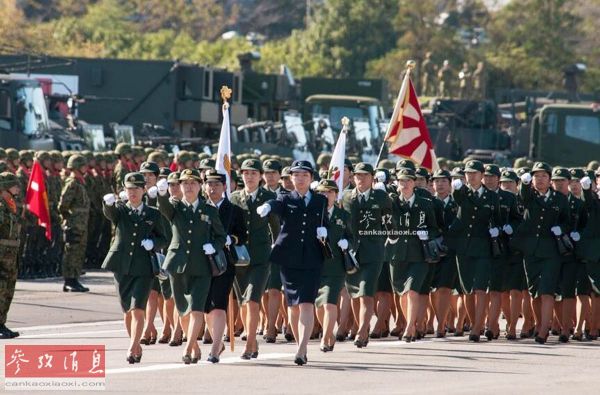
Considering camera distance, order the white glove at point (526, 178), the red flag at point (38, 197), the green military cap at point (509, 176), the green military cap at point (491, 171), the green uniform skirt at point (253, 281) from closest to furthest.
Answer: the green uniform skirt at point (253, 281) < the white glove at point (526, 178) < the green military cap at point (491, 171) < the green military cap at point (509, 176) < the red flag at point (38, 197)

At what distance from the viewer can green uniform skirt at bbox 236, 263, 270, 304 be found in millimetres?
17438

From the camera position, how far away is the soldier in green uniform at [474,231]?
792 inches

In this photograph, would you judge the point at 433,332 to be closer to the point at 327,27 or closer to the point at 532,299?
the point at 532,299

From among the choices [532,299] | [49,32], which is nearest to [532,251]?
[532,299]

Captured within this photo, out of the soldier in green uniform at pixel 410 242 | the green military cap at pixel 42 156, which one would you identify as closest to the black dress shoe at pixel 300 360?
the soldier in green uniform at pixel 410 242

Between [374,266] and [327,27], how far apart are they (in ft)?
217

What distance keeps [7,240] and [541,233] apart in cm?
558

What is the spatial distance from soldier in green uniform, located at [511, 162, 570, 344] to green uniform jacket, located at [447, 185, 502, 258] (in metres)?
0.33

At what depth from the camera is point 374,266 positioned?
62.1 ft

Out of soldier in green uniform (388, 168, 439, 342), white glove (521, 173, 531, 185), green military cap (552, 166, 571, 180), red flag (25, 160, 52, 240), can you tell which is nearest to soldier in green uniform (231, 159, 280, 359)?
soldier in green uniform (388, 168, 439, 342)

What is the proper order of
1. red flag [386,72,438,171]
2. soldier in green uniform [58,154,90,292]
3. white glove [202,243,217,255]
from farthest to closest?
soldier in green uniform [58,154,90,292] < red flag [386,72,438,171] < white glove [202,243,217,255]

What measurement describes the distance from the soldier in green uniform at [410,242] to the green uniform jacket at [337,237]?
1.25 meters

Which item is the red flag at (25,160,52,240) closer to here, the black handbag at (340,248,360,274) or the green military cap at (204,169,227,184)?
the black handbag at (340,248,360,274)

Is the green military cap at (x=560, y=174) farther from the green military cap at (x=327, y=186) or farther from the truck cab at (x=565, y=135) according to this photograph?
the truck cab at (x=565, y=135)
